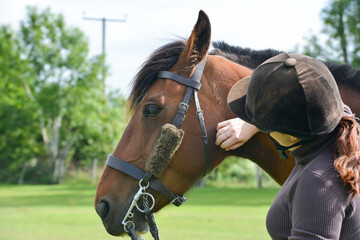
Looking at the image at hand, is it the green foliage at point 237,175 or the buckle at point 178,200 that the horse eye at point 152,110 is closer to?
the buckle at point 178,200

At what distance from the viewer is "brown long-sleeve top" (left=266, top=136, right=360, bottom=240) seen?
1.57 meters

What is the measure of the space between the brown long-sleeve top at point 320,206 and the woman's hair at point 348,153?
0.03 metres

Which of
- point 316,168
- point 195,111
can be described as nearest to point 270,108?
point 316,168

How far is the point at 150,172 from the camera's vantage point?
2.94 meters

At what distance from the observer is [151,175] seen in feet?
9.67

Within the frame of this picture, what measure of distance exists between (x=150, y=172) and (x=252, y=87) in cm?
129

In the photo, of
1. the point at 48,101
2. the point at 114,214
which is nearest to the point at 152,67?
the point at 114,214

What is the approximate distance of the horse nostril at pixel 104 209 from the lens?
2902 mm

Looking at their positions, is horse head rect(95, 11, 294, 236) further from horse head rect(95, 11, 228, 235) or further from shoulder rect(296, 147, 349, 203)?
shoulder rect(296, 147, 349, 203)

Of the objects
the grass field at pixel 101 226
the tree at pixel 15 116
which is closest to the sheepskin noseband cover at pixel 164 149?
the grass field at pixel 101 226

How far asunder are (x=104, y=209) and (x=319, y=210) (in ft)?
5.61

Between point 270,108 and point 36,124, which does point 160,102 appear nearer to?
point 270,108

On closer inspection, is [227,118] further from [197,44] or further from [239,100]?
[239,100]

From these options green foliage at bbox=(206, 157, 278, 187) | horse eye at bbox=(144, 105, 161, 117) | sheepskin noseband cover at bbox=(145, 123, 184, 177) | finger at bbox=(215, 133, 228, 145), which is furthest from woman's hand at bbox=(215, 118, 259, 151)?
green foliage at bbox=(206, 157, 278, 187)
